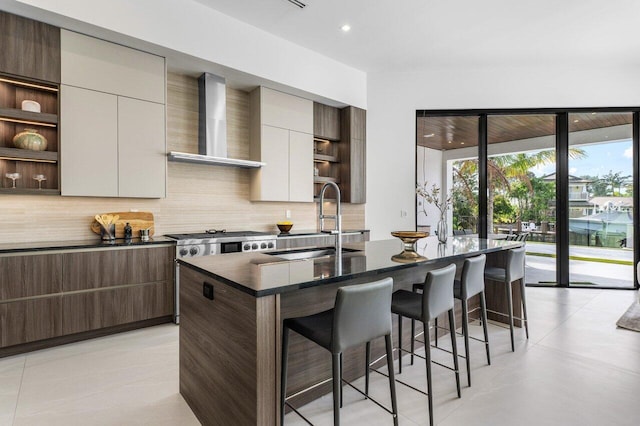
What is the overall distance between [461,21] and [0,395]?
17.6 ft

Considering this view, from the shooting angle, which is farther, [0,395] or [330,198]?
[330,198]

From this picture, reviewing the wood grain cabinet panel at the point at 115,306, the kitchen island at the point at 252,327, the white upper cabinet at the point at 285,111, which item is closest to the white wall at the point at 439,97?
the white upper cabinet at the point at 285,111

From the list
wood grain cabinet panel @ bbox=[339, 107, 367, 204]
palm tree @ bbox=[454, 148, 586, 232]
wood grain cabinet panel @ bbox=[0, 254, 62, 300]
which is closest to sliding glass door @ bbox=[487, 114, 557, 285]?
palm tree @ bbox=[454, 148, 586, 232]

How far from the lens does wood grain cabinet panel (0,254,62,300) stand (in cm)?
270

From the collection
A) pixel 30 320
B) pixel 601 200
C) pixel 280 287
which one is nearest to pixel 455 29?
pixel 601 200

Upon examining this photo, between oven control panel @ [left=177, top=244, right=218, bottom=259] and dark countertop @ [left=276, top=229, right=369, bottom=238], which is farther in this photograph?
dark countertop @ [left=276, top=229, right=369, bottom=238]

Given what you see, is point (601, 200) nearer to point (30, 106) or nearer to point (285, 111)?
point (285, 111)

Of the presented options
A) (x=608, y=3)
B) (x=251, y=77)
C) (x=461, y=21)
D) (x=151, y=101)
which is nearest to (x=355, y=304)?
(x=151, y=101)

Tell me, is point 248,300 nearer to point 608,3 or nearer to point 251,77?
point 251,77

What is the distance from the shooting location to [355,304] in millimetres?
1611

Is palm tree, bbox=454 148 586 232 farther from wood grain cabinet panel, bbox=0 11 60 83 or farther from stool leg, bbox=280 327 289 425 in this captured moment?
wood grain cabinet panel, bbox=0 11 60 83

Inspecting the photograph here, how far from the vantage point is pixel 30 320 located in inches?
110

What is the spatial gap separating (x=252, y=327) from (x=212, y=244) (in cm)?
238

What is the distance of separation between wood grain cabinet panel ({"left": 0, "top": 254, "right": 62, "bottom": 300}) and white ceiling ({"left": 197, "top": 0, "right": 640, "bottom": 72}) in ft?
9.76
